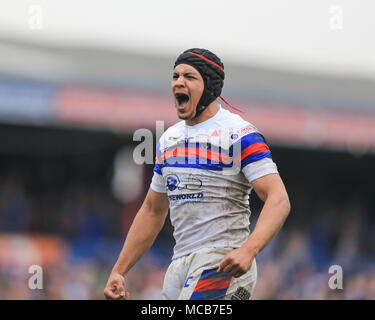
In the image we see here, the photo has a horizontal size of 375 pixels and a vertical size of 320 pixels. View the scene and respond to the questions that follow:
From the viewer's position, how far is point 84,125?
16.2m

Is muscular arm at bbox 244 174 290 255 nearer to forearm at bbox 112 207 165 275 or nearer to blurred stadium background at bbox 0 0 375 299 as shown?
forearm at bbox 112 207 165 275

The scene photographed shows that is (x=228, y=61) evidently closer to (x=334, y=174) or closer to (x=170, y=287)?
(x=334, y=174)

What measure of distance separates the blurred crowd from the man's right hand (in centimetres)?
733

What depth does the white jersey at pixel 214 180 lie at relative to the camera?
15.4ft

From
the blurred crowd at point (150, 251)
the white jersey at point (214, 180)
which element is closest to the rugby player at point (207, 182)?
Result: the white jersey at point (214, 180)

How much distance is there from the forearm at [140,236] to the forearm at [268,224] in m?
1.07

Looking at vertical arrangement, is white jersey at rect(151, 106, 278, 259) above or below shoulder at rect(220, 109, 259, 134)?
below

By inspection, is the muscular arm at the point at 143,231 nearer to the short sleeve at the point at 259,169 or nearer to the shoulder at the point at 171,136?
the shoulder at the point at 171,136

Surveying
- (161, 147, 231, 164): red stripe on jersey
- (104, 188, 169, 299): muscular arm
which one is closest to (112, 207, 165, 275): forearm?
(104, 188, 169, 299): muscular arm

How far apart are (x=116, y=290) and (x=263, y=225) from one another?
1142 mm

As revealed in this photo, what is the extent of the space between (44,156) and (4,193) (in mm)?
2830

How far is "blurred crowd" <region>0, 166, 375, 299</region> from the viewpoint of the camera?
13.2 m

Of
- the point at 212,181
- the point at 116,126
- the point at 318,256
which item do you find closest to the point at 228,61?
the point at 116,126

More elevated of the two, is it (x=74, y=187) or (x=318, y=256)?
(x=74, y=187)
